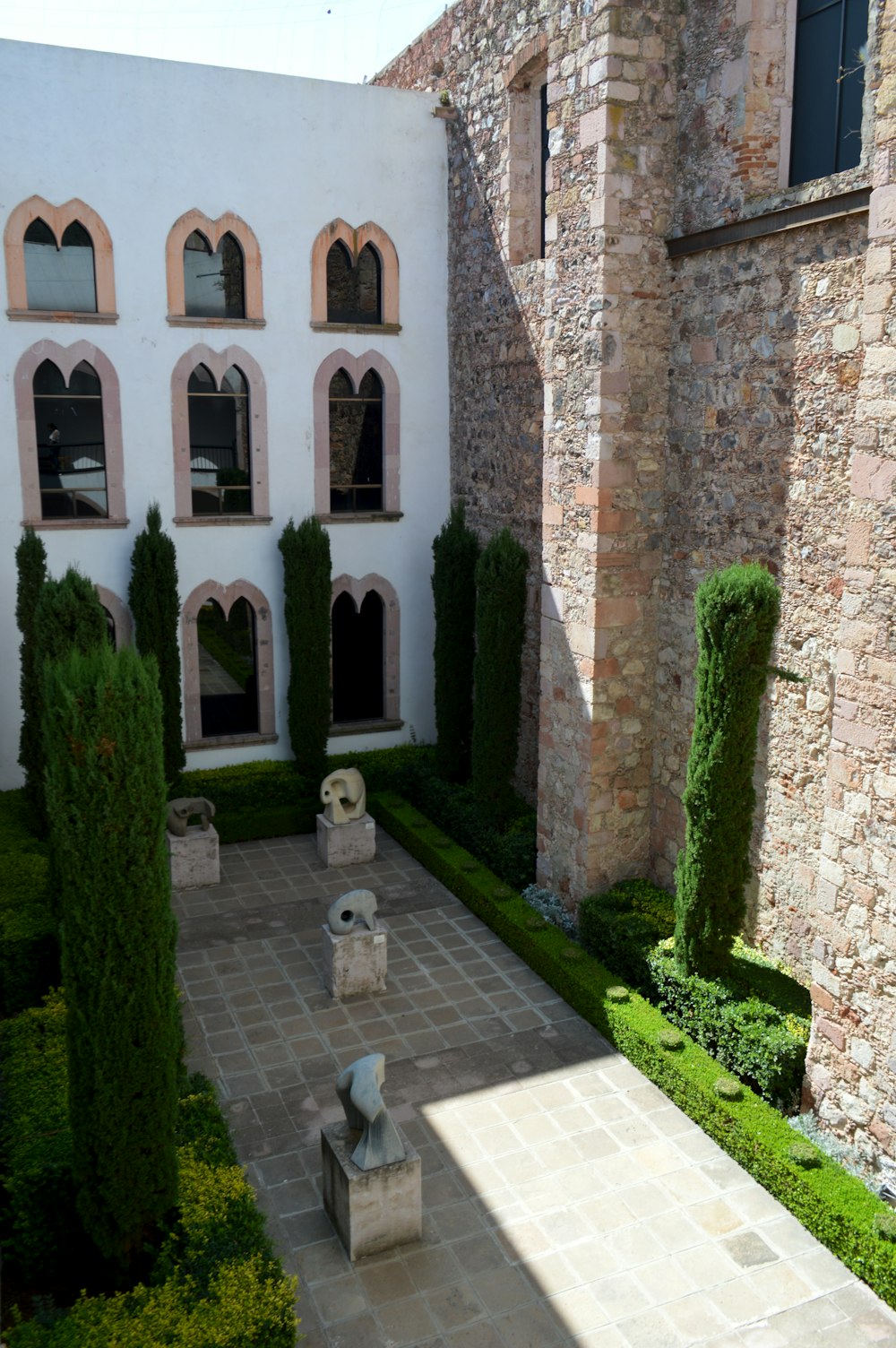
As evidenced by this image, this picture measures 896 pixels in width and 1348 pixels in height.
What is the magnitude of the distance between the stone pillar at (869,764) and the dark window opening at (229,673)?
32.9ft

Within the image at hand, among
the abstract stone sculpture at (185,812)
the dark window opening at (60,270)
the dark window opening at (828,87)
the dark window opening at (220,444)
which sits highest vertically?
the dark window opening at (828,87)

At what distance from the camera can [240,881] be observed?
1463 cm

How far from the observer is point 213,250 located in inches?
600

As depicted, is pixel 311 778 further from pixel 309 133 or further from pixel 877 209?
pixel 877 209

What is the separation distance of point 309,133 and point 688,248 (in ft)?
23.3

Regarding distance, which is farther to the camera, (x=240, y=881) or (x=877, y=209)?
(x=240, y=881)

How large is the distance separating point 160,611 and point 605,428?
7025 mm

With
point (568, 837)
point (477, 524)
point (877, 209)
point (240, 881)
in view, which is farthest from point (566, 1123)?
point (477, 524)

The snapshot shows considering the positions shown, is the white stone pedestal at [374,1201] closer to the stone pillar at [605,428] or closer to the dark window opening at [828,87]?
the stone pillar at [605,428]

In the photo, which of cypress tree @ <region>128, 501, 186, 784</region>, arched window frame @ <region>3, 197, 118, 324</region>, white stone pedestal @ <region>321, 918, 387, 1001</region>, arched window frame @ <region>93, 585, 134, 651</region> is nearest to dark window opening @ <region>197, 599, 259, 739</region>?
cypress tree @ <region>128, 501, 186, 784</region>

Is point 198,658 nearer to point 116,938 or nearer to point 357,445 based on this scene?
point 357,445

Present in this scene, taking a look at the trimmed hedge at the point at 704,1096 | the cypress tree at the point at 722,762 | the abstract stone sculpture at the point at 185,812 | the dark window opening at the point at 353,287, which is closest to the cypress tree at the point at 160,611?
the abstract stone sculpture at the point at 185,812

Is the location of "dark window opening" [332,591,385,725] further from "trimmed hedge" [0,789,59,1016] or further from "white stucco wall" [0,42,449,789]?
"trimmed hedge" [0,789,59,1016]

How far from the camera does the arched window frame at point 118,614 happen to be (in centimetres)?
1541
